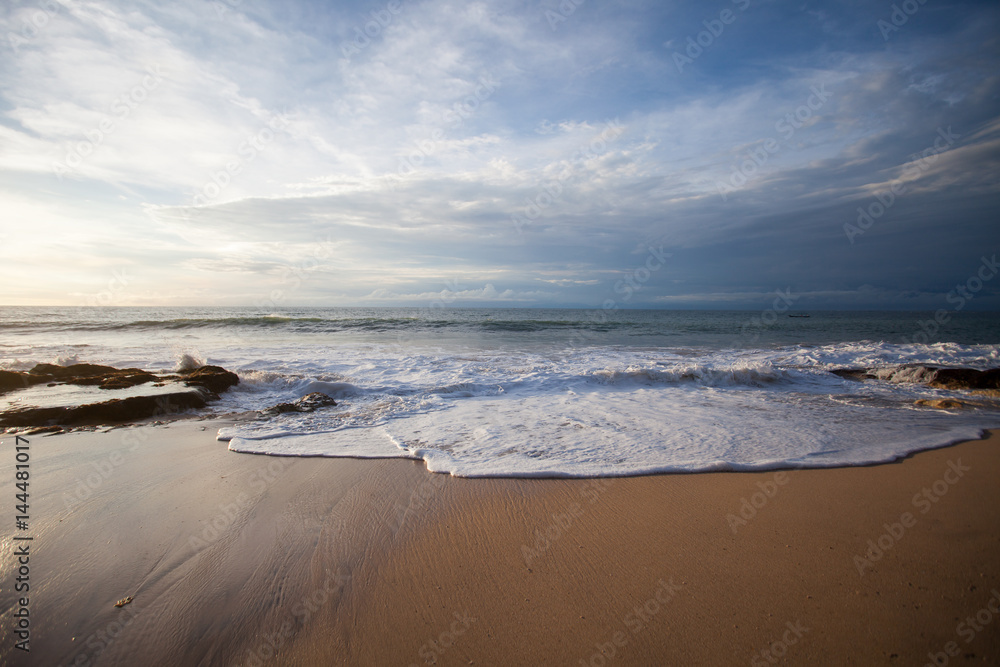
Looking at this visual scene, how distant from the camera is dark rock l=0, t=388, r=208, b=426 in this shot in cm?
532

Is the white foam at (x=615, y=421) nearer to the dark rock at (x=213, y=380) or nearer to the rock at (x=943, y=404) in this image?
the rock at (x=943, y=404)

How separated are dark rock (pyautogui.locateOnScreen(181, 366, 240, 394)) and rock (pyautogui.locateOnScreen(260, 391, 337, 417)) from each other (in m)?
1.62

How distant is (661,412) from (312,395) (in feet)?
19.3

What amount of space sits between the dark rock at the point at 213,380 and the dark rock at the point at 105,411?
775mm

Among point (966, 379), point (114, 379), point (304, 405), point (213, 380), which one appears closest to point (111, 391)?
point (114, 379)

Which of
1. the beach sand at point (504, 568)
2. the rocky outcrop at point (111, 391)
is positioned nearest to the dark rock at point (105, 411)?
the rocky outcrop at point (111, 391)

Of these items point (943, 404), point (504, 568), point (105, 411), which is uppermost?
point (105, 411)

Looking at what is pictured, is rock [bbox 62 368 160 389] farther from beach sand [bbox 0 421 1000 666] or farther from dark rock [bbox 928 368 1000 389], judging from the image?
dark rock [bbox 928 368 1000 389]

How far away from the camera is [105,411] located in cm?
565

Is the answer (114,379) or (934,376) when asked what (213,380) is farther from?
(934,376)

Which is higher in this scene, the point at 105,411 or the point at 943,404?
the point at 105,411

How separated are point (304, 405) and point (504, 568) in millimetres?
5109

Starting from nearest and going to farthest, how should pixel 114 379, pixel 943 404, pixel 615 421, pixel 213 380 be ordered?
pixel 615 421 < pixel 943 404 < pixel 213 380 < pixel 114 379

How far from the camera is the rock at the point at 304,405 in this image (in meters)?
6.24
